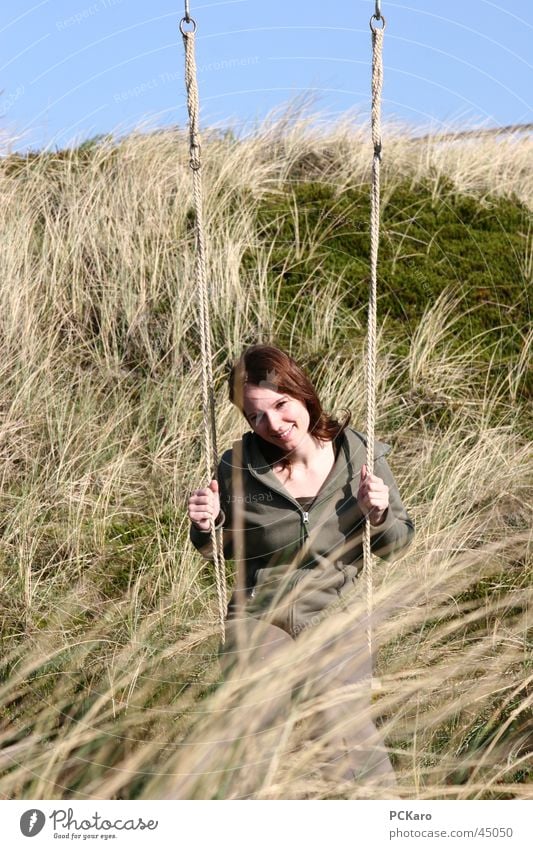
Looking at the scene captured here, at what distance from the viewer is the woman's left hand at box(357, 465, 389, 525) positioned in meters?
3.00

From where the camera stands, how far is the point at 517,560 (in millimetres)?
4434

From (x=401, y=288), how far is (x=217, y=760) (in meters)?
4.40

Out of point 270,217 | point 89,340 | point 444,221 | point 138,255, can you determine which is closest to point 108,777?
point 89,340

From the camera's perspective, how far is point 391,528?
319cm

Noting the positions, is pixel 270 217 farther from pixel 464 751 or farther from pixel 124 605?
pixel 464 751

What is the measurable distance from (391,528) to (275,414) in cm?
53
